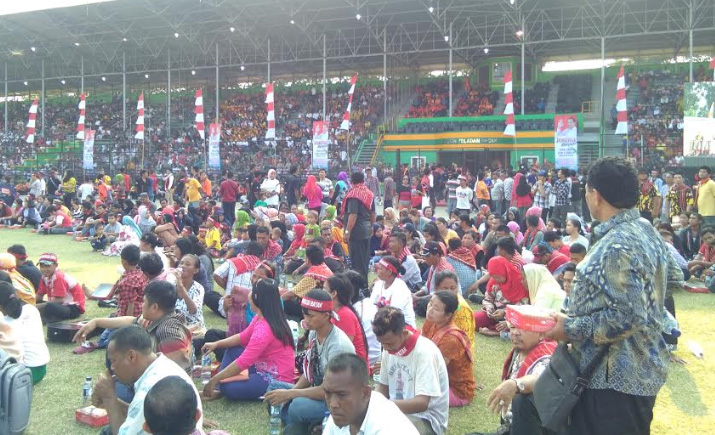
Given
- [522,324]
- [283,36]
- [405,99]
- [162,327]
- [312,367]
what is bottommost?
[312,367]

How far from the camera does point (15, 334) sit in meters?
5.01

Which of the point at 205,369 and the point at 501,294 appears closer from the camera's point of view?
the point at 205,369

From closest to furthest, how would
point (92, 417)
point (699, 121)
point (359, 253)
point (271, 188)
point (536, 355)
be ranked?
point (536, 355) < point (92, 417) < point (359, 253) < point (271, 188) < point (699, 121)

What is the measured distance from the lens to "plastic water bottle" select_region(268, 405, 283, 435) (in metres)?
4.48

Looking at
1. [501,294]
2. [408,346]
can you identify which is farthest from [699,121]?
[408,346]

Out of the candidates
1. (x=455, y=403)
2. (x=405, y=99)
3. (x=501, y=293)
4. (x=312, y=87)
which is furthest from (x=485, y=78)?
(x=455, y=403)

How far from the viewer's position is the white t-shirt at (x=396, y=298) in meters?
6.01

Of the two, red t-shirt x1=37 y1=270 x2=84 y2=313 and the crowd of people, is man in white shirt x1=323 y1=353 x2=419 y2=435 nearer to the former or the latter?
the crowd of people

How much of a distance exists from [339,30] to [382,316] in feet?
87.6

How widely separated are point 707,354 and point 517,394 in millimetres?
4179

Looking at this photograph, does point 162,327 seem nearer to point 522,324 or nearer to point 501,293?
point 522,324

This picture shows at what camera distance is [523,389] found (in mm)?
3049

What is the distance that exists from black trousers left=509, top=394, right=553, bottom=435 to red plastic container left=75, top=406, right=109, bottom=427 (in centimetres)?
306

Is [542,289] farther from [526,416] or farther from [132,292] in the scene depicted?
[132,292]
